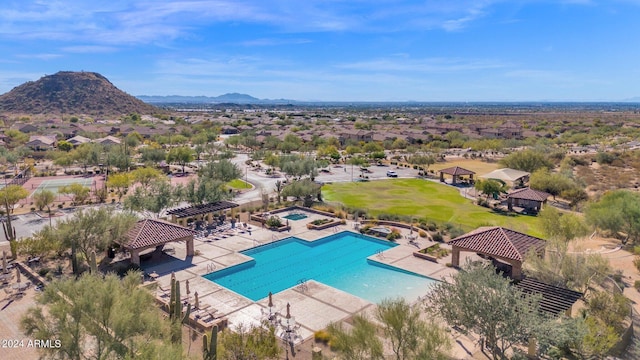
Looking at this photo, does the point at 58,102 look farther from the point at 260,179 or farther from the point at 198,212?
the point at 198,212

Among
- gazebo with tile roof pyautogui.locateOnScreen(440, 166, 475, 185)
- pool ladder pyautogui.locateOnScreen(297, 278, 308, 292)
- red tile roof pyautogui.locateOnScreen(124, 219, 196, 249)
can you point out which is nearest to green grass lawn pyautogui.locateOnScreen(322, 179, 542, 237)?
gazebo with tile roof pyautogui.locateOnScreen(440, 166, 475, 185)

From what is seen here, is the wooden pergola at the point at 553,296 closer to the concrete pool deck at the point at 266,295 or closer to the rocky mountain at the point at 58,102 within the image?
the concrete pool deck at the point at 266,295

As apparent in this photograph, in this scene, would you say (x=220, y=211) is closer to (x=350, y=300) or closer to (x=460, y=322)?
(x=350, y=300)

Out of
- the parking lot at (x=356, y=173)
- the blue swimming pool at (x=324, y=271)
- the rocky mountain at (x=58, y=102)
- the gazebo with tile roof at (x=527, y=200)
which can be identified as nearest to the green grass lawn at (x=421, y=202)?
the gazebo with tile roof at (x=527, y=200)

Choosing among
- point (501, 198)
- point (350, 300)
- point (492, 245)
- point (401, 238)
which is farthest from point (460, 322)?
point (501, 198)

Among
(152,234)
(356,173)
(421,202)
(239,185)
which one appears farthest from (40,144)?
(421,202)

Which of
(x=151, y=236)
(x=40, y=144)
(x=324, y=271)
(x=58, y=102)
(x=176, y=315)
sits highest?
(x=58, y=102)
